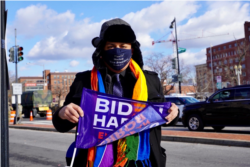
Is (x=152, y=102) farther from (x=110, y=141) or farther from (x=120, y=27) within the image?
(x=120, y=27)

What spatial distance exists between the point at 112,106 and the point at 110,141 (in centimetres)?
25

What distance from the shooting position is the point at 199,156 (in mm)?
7750

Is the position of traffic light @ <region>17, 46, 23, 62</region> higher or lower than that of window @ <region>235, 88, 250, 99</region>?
higher

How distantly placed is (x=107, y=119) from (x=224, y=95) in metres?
11.5

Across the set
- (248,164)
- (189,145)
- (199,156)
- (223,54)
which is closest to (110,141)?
(248,164)

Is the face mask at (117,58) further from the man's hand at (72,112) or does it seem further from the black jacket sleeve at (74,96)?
the man's hand at (72,112)

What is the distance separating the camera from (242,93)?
12195mm

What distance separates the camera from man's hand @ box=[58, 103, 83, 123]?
203cm

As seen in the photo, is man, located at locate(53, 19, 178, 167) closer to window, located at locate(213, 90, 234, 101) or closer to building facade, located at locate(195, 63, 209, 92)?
window, located at locate(213, 90, 234, 101)

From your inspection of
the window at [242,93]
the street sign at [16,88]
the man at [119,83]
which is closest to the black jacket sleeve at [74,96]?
the man at [119,83]

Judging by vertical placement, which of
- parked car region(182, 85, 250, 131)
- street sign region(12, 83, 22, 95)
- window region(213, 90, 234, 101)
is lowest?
parked car region(182, 85, 250, 131)

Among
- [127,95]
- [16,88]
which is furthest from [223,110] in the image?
[16,88]

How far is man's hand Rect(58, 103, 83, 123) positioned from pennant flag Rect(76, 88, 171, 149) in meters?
0.05

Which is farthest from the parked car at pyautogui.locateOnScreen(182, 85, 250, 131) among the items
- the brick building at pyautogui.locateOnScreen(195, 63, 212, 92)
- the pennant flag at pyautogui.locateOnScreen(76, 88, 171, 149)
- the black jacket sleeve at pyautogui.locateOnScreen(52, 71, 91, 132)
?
the brick building at pyautogui.locateOnScreen(195, 63, 212, 92)
